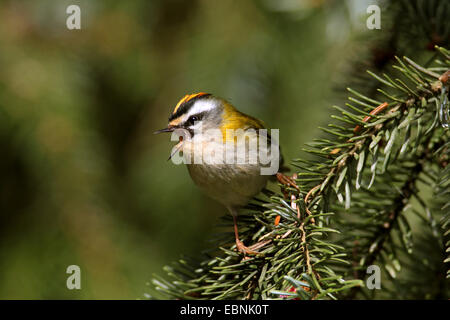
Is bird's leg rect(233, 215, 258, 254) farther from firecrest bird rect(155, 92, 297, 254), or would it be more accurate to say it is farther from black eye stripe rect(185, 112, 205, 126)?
black eye stripe rect(185, 112, 205, 126)

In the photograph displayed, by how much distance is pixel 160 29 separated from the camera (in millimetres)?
2459

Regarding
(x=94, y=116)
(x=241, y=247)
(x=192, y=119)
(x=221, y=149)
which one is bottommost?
(x=241, y=247)

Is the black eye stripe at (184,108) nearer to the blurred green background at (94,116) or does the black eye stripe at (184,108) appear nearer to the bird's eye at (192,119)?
the bird's eye at (192,119)

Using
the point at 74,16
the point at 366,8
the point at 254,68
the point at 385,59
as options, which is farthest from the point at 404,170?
the point at 74,16

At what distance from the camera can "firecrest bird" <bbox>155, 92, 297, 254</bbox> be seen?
148 centimetres

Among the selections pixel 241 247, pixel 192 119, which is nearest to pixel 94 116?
pixel 192 119

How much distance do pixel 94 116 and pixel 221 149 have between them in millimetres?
937

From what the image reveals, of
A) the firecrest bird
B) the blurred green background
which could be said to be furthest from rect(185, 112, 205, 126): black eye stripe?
the blurred green background

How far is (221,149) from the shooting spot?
152 centimetres

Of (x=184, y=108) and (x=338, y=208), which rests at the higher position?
(x=184, y=108)

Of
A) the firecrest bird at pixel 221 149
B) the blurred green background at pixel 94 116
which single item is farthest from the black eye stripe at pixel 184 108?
the blurred green background at pixel 94 116

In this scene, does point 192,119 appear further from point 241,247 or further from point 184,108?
point 241,247

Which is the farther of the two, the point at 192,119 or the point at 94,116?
the point at 94,116
